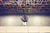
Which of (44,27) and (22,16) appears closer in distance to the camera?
(44,27)

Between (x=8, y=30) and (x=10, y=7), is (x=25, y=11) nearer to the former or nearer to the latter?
(x=10, y=7)

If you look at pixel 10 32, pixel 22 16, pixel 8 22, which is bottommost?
pixel 10 32

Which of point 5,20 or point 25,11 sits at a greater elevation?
→ point 25,11

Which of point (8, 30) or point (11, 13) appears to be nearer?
point (8, 30)

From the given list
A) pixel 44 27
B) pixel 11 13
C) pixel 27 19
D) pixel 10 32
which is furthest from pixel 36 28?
pixel 11 13

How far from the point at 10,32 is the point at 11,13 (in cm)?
129

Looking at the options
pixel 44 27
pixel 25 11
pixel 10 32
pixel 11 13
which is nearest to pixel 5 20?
pixel 11 13

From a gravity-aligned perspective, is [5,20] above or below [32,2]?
below

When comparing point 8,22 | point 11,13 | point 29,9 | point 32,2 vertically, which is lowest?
point 8,22

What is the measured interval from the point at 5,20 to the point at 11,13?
0.70 m

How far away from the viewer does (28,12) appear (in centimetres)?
371

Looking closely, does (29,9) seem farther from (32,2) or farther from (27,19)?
(27,19)

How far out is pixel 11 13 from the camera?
377cm

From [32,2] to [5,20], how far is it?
2298 mm
